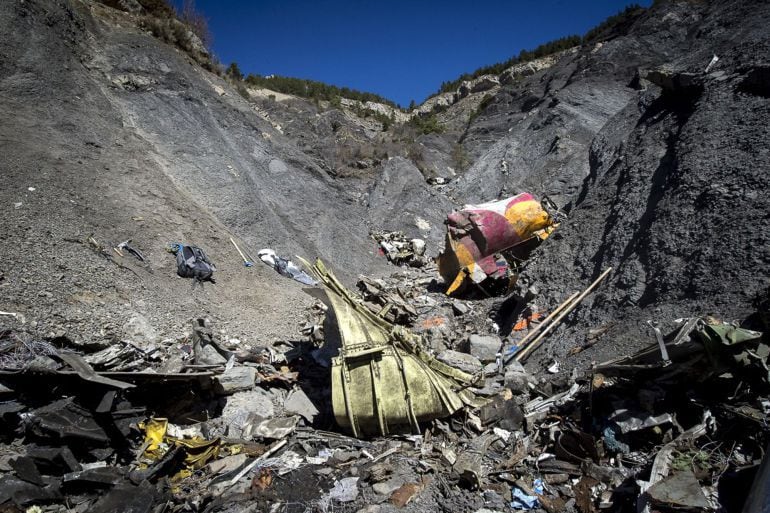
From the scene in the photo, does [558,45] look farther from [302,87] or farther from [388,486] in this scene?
[388,486]

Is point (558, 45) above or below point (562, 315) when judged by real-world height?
above

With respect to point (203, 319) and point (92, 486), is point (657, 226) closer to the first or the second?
point (203, 319)

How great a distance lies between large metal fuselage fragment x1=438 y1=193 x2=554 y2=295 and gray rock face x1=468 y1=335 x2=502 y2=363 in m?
2.50

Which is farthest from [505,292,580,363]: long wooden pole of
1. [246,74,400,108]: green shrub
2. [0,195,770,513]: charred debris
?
[246,74,400,108]: green shrub

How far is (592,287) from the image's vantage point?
5926 mm

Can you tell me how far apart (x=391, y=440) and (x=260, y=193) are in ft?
28.6

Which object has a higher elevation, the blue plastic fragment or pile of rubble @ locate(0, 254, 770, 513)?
pile of rubble @ locate(0, 254, 770, 513)

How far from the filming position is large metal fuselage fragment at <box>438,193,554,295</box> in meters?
8.41

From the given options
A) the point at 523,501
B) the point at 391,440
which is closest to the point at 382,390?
the point at 391,440

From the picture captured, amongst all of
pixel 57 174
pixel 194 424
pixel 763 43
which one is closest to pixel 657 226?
pixel 763 43

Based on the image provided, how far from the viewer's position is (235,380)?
4.75 metres

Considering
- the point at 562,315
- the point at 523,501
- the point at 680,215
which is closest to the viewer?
the point at 523,501

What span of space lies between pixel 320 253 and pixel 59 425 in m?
7.73

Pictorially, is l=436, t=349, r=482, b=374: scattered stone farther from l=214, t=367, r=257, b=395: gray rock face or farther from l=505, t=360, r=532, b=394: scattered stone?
l=214, t=367, r=257, b=395: gray rock face
